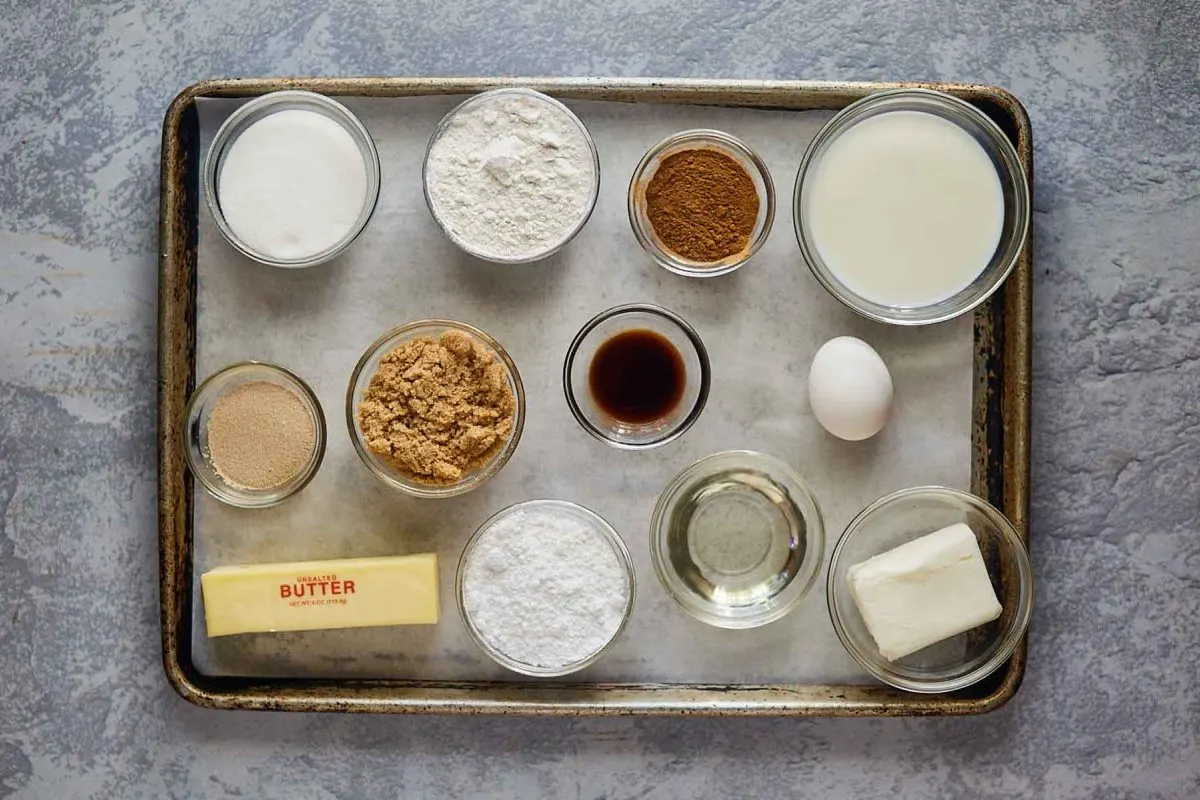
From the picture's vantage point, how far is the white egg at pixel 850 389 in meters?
1.41

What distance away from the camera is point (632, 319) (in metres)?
1.51

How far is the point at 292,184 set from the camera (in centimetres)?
149

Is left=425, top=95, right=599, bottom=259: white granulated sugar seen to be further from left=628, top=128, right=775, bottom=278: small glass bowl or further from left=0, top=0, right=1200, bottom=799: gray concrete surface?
left=0, top=0, right=1200, bottom=799: gray concrete surface

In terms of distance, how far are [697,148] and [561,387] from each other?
41 cm

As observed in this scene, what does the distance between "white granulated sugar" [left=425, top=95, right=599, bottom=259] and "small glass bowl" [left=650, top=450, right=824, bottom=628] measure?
0.41 meters

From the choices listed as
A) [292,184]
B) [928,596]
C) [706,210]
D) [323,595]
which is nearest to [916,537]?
[928,596]

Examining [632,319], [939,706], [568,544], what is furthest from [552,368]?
[939,706]

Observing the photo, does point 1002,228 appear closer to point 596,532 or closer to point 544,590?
point 596,532

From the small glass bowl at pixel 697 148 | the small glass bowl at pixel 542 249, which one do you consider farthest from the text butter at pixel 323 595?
the small glass bowl at pixel 697 148

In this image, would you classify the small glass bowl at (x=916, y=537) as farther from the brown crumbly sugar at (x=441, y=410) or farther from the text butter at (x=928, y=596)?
the brown crumbly sugar at (x=441, y=410)

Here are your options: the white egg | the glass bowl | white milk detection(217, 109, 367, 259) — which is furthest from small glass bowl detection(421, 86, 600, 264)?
the white egg

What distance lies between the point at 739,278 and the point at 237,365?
0.75 metres

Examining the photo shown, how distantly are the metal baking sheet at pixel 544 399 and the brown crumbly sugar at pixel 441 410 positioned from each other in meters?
0.07

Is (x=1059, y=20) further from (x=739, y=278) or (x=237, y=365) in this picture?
(x=237, y=365)
